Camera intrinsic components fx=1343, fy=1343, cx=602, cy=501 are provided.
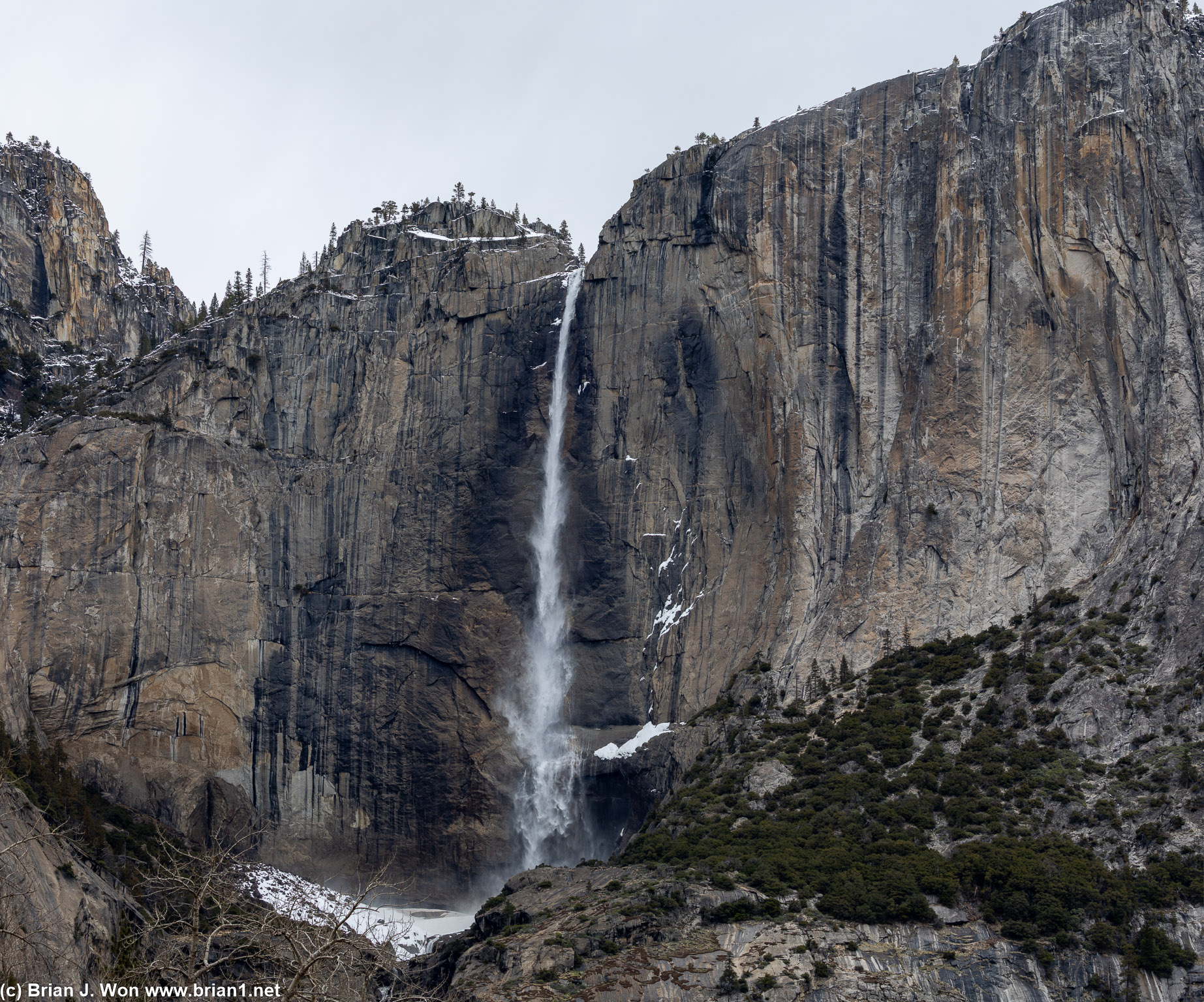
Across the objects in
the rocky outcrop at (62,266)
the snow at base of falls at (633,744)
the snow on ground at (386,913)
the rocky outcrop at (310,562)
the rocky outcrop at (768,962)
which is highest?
the rocky outcrop at (62,266)

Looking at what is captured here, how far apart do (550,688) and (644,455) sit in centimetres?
1507

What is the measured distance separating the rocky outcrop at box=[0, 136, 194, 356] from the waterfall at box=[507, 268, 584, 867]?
122 feet

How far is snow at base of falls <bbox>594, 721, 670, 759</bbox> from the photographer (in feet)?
246

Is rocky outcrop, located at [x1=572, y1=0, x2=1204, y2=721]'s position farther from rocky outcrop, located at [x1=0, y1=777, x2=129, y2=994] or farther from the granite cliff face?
rocky outcrop, located at [x1=0, y1=777, x2=129, y2=994]

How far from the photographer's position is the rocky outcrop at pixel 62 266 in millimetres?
107562

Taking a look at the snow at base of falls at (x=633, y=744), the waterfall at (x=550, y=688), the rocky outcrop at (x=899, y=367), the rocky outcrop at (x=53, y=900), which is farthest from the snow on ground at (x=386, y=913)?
the rocky outcrop at (x=899, y=367)

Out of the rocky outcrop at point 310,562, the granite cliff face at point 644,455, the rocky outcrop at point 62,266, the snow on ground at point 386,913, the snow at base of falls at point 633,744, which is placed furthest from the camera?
the rocky outcrop at point 62,266

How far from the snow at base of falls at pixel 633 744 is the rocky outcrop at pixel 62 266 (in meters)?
51.5

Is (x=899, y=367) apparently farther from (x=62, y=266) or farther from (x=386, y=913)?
(x=62, y=266)

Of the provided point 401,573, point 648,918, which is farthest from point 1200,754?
point 401,573

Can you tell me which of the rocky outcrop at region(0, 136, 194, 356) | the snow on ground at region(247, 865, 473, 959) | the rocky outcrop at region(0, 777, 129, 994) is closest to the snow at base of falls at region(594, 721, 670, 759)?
the snow on ground at region(247, 865, 473, 959)

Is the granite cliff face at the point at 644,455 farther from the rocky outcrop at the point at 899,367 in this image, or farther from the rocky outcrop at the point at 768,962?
the rocky outcrop at the point at 768,962

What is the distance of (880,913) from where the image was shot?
50375mm

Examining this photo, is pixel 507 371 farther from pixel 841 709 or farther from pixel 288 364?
pixel 841 709
